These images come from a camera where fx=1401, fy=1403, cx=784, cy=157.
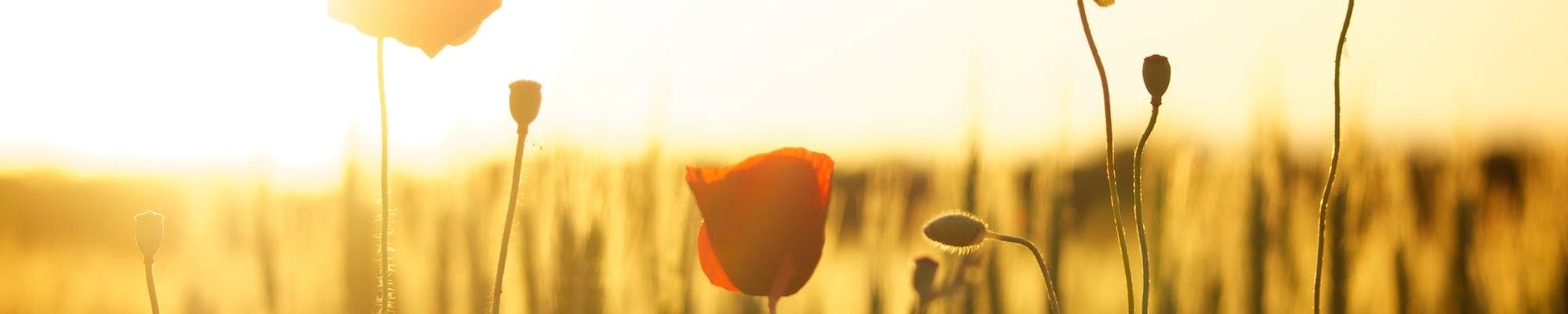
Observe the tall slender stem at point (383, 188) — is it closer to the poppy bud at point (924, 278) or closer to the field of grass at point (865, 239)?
the poppy bud at point (924, 278)

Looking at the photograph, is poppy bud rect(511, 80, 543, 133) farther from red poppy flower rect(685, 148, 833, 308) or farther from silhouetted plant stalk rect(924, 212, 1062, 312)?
silhouetted plant stalk rect(924, 212, 1062, 312)

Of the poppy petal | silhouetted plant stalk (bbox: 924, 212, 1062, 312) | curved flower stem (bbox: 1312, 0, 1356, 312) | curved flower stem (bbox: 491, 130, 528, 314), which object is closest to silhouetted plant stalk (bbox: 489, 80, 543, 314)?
curved flower stem (bbox: 491, 130, 528, 314)

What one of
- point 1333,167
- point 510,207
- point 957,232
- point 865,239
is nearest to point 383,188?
point 510,207

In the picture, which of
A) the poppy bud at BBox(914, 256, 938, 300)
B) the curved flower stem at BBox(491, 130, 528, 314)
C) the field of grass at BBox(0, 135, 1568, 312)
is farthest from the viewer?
the field of grass at BBox(0, 135, 1568, 312)

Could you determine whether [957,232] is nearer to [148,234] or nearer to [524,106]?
[524,106]

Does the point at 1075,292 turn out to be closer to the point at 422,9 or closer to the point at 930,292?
the point at 930,292

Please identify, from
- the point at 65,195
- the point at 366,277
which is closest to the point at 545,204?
the point at 366,277
